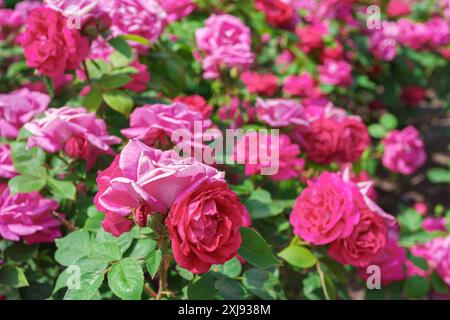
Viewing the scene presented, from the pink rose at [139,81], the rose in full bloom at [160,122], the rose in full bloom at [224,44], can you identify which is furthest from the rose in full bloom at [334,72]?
the rose in full bloom at [160,122]

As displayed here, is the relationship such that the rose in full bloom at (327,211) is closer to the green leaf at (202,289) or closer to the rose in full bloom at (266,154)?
the rose in full bloom at (266,154)

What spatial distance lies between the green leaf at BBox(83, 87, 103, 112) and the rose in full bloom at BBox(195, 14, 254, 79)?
0.49 m

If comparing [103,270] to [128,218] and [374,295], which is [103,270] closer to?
[128,218]

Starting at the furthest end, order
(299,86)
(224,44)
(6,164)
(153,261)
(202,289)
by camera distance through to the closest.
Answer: (299,86) < (224,44) < (6,164) < (202,289) < (153,261)

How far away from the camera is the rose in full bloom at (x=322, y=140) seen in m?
1.55

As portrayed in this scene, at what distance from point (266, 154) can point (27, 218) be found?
62cm

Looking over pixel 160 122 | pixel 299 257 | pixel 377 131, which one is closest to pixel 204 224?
pixel 160 122

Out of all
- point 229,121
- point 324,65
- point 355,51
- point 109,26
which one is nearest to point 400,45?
point 355,51

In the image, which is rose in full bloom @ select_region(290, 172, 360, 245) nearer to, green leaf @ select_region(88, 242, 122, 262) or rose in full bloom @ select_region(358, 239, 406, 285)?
rose in full bloom @ select_region(358, 239, 406, 285)

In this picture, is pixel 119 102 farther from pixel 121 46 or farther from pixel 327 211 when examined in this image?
pixel 327 211

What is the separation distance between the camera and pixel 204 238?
0.88 meters

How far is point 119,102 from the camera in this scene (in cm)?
143

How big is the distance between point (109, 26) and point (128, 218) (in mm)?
672

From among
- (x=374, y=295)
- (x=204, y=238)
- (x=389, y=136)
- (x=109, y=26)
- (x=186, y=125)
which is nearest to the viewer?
(x=204, y=238)
